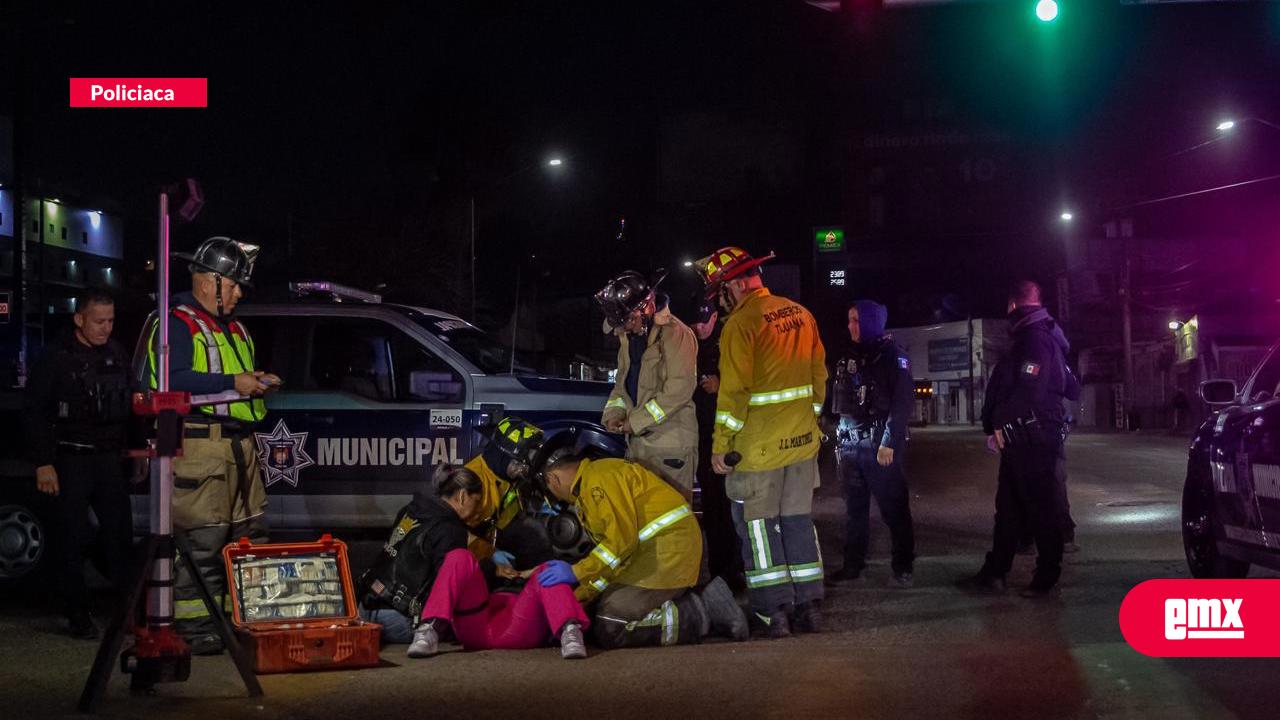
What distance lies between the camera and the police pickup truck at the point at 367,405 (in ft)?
32.0

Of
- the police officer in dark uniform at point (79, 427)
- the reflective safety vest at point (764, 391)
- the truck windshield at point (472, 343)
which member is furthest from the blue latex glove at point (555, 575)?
the truck windshield at point (472, 343)

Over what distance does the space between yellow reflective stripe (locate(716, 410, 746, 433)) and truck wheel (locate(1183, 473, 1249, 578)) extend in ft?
9.03

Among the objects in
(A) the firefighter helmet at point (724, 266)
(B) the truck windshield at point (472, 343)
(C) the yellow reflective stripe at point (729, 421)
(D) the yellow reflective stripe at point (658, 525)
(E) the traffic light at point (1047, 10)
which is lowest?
(D) the yellow reflective stripe at point (658, 525)

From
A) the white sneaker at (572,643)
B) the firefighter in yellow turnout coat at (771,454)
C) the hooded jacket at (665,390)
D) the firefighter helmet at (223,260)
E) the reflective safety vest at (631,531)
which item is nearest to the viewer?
the white sneaker at (572,643)

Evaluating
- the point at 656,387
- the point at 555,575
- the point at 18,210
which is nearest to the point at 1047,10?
the point at 656,387

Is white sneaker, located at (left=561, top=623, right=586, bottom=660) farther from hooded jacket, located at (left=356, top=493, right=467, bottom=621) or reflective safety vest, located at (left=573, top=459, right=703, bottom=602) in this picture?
hooded jacket, located at (left=356, top=493, right=467, bottom=621)

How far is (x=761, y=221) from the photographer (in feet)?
211

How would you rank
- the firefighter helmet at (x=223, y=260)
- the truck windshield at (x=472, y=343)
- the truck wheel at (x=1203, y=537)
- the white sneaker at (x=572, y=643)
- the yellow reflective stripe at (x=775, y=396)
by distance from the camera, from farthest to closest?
the truck windshield at (x=472, y=343) < the truck wheel at (x=1203, y=537) < the yellow reflective stripe at (x=775, y=396) < the firefighter helmet at (x=223, y=260) < the white sneaker at (x=572, y=643)

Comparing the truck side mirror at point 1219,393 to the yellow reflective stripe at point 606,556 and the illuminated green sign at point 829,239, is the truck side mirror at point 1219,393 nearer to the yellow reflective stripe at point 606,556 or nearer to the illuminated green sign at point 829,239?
the yellow reflective stripe at point 606,556

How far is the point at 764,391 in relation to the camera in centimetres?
718

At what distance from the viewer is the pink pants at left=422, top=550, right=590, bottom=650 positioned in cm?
654

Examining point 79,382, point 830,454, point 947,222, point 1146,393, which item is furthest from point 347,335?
point 947,222

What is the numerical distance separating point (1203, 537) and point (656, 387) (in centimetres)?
336

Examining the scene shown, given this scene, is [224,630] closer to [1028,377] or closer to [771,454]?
[771,454]
